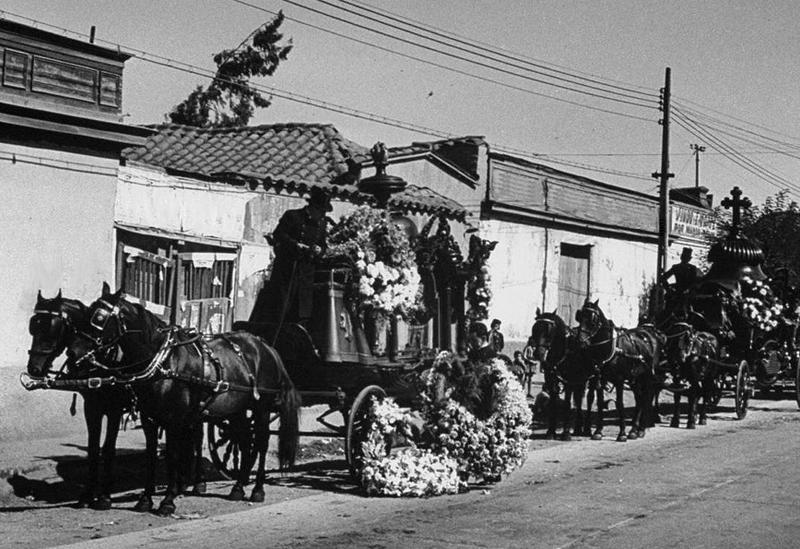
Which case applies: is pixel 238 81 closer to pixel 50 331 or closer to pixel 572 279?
pixel 572 279

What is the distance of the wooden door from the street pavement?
14.4 m

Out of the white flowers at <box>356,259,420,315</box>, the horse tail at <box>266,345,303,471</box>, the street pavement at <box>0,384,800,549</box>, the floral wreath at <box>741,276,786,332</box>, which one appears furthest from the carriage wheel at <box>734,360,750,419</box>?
the horse tail at <box>266,345,303,471</box>

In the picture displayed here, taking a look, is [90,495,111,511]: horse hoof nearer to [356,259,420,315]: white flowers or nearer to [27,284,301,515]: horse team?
[27,284,301,515]: horse team

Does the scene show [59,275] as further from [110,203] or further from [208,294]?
[208,294]

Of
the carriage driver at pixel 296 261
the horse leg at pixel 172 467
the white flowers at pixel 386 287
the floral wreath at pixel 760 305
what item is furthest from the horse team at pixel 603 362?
the horse leg at pixel 172 467

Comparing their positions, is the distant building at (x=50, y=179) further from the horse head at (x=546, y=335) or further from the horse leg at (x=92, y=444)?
the horse head at (x=546, y=335)

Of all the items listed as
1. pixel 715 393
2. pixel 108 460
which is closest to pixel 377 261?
pixel 108 460

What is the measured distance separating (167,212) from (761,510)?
345 inches

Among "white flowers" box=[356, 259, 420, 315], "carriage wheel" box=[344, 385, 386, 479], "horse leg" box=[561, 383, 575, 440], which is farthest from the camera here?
"horse leg" box=[561, 383, 575, 440]

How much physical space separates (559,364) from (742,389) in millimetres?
4841

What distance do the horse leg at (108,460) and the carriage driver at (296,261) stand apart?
6.93ft

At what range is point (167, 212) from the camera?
47.9 feet

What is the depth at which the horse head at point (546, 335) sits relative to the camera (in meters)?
14.5

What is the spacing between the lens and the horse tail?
9945 millimetres
